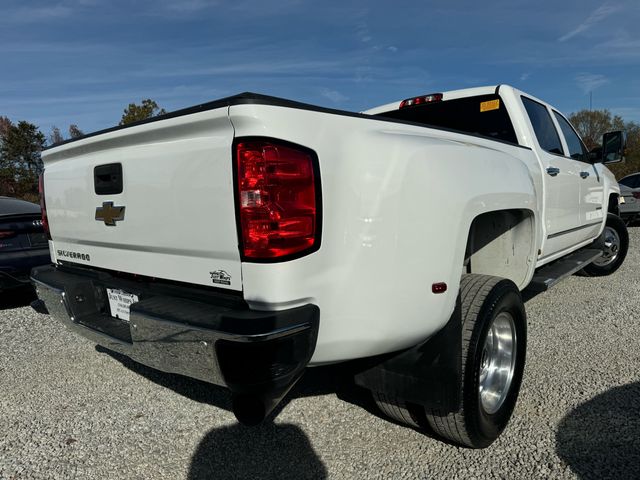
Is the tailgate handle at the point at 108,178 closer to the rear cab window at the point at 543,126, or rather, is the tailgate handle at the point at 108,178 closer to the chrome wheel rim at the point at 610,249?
the rear cab window at the point at 543,126

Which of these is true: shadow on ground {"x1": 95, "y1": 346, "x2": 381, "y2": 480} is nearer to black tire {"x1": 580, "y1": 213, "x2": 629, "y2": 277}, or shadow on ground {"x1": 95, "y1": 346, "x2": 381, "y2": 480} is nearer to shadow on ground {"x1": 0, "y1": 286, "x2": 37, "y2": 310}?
shadow on ground {"x1": 0, "y1": 286, "x2": 37, "y2": 310}

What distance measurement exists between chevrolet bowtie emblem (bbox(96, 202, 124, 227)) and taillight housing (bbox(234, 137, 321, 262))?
2.82ft

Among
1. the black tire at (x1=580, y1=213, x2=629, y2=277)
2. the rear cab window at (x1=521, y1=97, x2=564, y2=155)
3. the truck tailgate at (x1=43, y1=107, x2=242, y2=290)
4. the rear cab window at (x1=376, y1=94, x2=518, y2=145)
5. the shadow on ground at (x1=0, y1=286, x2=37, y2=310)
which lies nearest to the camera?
the truck tailgate at (x1=43, y1=107, x2=242, y2=290)

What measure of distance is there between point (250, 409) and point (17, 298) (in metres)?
4.93

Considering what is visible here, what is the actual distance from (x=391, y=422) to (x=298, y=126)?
1.80m

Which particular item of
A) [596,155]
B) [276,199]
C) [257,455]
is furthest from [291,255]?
[596,155]

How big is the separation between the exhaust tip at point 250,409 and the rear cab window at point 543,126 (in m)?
3.18

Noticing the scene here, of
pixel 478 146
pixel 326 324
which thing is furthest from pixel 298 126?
pixel 478 146

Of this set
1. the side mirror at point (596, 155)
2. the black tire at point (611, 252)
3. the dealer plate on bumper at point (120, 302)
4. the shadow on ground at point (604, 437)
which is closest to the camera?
the shadow on ground at point (604, 437)

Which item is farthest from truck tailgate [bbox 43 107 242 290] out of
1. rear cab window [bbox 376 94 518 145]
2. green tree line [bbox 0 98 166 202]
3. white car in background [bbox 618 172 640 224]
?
green tree line [bbox 0 98 166 202]

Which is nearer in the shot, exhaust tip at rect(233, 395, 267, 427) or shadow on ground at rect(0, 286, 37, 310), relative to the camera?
exhaust tip at rect(233, 395, 267, 427)

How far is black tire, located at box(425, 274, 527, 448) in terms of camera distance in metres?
2.21

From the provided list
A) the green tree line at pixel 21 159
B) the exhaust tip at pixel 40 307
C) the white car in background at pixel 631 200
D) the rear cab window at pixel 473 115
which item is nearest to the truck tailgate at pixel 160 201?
the exhaust tip at pixel 40 307

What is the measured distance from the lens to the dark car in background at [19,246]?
4738 mm
